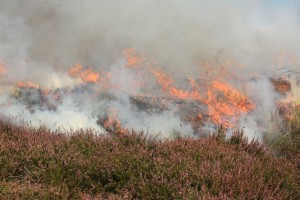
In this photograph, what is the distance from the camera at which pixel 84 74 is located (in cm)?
945

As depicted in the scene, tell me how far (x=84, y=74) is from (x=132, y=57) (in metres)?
1.22

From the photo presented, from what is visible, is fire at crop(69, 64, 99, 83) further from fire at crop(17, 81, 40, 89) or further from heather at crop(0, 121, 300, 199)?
heather at crop(0, 121, 300, 199)

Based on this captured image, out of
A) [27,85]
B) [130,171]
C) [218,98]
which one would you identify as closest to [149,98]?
[218,98]

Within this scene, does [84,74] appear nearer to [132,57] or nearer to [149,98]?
[132,57]

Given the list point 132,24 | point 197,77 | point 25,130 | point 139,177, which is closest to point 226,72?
point 197,77

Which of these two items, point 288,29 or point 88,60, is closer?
point 88,60

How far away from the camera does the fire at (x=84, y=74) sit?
926 centimetres

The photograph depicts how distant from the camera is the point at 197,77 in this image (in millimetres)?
9867

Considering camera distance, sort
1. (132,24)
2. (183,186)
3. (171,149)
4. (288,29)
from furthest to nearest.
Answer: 1. (288,29)
2. (132,24)
3. (171,149)
4. (183,186)

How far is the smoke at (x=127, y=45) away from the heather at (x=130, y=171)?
267cm

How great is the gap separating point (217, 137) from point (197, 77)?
10.5ft

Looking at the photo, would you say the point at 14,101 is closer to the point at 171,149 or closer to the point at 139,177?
the point at 171,149

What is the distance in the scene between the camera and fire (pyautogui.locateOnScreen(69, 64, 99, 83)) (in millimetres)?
9258

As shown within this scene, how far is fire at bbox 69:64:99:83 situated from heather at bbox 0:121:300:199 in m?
3.34
